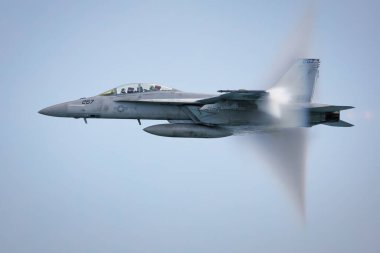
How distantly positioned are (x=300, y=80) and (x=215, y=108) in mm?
4865

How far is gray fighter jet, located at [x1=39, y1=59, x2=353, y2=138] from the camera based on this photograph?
88.5 feet

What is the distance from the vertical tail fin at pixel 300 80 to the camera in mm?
28141

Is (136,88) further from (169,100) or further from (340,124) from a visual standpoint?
(340,124)

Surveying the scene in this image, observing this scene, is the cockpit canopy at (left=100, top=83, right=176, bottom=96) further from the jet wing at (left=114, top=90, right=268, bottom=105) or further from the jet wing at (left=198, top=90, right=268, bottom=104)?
the jet wing at (left=198, top=90, right=268, bottom=104)

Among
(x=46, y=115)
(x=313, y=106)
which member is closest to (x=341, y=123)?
(x=313, y=106)

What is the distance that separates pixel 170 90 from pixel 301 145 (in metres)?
7.71

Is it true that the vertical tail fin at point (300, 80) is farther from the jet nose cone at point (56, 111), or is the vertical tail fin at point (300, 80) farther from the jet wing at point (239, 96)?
the jet nose cone at point (56, 111)

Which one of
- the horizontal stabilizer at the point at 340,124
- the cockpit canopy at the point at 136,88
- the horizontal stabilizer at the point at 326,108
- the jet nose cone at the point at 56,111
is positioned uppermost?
the cockpit canopy at the point at 136,88

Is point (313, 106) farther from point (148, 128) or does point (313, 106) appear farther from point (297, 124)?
point (148, 128)

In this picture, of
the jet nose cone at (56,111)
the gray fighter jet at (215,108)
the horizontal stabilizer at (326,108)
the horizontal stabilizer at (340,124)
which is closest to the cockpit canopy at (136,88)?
the gray fighter jet at (215,108)

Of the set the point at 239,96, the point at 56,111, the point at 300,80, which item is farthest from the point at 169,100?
the point at 300,80

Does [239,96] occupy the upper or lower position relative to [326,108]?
upper

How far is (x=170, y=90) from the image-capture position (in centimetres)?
2855

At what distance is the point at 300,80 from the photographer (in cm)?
2852
